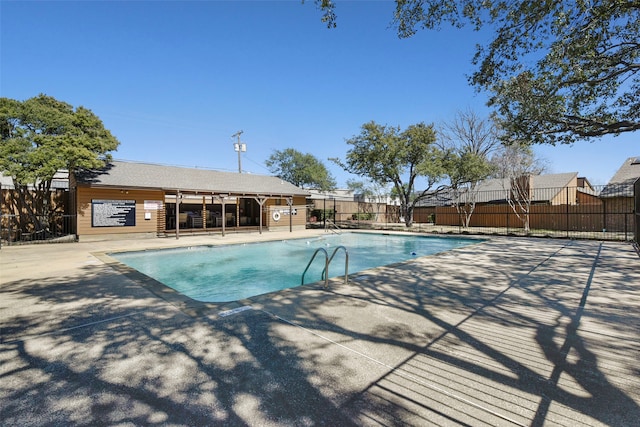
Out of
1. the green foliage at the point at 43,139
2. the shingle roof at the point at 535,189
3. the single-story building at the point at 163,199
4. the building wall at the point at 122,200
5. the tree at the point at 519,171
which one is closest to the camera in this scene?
the green foliage at the point at 43,139

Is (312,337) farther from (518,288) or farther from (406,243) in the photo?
(406,243)

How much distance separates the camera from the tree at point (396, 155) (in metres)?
19.5

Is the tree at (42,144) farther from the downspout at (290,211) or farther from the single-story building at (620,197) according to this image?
the single-story building at (620,197)

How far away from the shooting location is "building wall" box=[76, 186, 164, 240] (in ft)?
42.0

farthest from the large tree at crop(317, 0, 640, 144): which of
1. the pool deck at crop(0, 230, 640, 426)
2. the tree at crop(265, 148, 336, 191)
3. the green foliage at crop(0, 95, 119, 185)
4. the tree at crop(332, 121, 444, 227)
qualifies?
the tree at crop(265, 148, 336, 191)

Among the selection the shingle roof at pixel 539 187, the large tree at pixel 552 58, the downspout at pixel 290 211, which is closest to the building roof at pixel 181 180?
the downspout at pixel 290 211

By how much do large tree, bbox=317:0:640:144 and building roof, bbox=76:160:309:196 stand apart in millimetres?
12748

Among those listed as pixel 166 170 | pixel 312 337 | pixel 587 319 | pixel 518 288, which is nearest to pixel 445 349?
pixel 312 337

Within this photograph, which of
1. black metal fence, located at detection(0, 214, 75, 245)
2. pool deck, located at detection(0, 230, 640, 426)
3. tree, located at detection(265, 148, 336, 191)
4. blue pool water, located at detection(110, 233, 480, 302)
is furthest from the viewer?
tree, located at detection(265, 148, 336, 191)

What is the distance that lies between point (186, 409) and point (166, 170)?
689 inches

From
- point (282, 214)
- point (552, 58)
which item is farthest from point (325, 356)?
point (282, 214)

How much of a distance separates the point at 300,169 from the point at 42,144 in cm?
2673

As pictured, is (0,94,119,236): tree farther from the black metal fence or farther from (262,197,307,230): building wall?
(262,197,307,230): building wall

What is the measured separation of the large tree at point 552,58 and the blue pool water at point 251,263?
614cm
